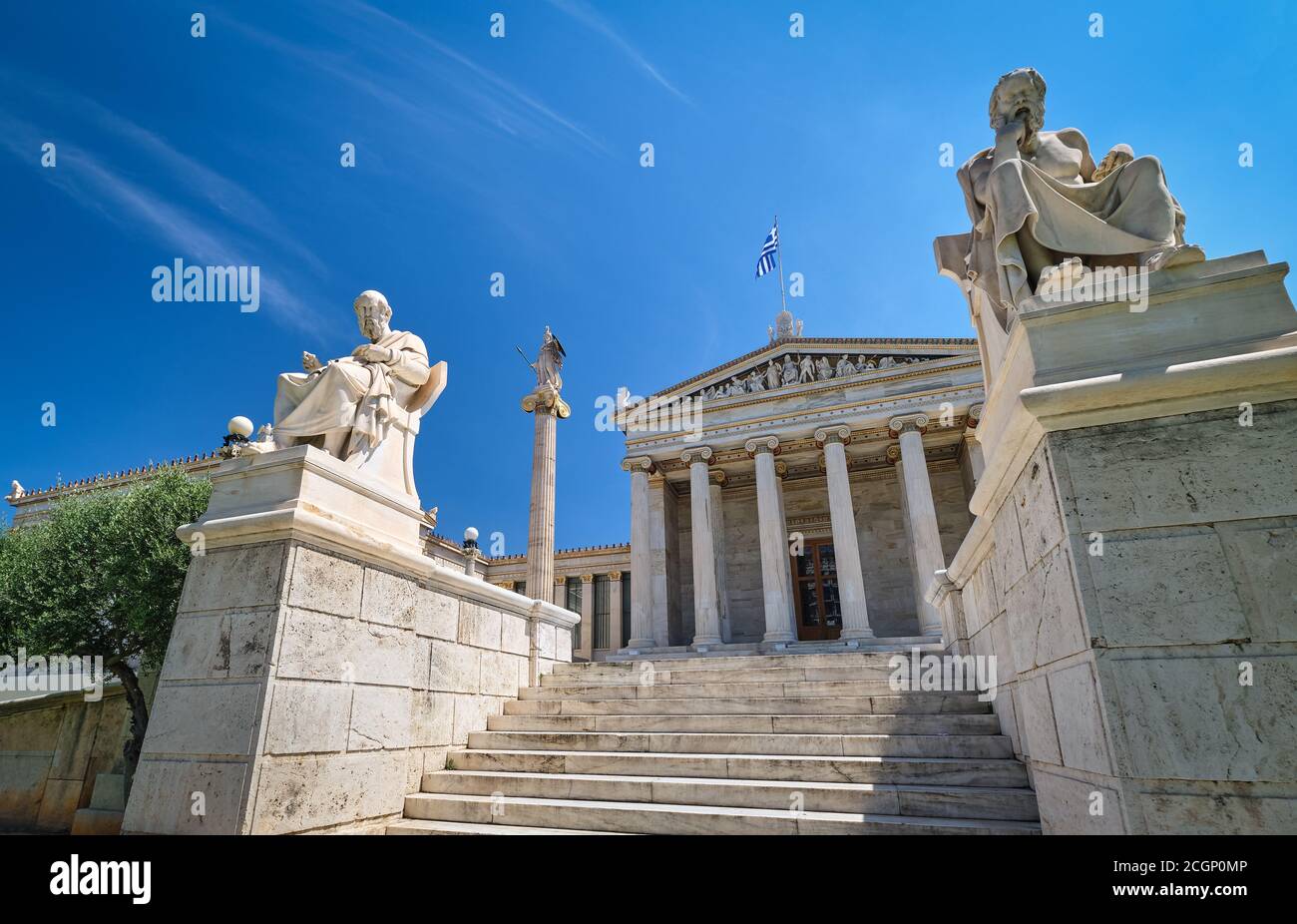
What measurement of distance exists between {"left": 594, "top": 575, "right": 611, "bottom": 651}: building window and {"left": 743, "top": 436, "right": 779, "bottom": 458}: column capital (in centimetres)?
1231

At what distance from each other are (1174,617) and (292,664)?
16.6ft

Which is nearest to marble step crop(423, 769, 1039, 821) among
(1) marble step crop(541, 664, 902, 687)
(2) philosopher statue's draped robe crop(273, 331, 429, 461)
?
(1) marble step crop(541, 664, 902, 687)

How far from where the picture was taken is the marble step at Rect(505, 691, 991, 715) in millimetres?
6168

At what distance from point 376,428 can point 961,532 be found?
2077 cm

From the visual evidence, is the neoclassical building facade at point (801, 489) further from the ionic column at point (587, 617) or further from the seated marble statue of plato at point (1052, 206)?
the seated marble statue of plato at point (1052, 206)

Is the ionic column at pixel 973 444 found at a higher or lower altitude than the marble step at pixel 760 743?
higher

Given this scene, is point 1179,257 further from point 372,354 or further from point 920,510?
point 920,510

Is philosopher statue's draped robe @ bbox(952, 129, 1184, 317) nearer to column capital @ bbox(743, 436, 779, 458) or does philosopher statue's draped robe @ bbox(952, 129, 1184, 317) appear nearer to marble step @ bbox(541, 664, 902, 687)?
marble step @ bbox(541, 664, 902, 687)

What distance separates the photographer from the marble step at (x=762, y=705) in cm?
617

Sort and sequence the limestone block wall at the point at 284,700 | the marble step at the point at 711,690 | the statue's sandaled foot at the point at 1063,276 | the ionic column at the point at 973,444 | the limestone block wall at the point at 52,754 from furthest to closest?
the ionic column at the point at 973,444, the limestone block wall at the point at 52,754, the marble step at the point at 711,690, the limestone block wall at the point at 284,700, the statue's sandaled foot at the point at 1063,276

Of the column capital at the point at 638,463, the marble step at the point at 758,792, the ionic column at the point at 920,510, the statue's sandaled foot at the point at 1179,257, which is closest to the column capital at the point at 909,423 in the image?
the ionic column at the point at 920,510

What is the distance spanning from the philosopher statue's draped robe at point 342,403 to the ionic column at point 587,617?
23.8 meters

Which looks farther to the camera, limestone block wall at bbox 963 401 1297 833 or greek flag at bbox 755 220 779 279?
greek flag at bbox 755 220 779 279
